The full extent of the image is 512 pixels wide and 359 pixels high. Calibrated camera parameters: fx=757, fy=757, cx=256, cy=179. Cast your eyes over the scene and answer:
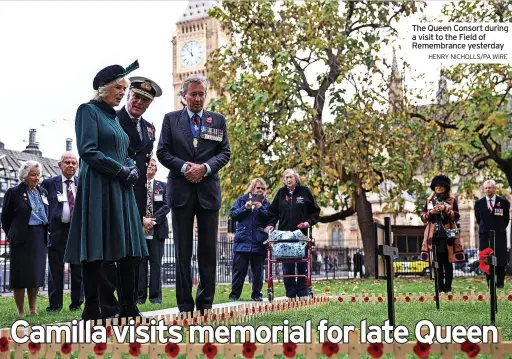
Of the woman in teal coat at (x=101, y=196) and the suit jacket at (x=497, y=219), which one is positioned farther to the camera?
the suit jacket at (x=497, y=219)

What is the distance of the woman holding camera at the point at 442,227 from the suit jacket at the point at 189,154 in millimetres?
5340

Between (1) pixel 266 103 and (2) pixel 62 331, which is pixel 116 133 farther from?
(1) pixel 266 103

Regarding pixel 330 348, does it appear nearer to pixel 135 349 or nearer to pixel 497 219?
pixel 135 349

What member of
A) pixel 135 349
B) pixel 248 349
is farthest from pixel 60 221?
pixel 248 349

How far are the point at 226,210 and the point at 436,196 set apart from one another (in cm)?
1135

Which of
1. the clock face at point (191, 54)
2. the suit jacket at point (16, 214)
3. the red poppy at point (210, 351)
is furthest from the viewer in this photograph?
the clock face at point (191, 54)

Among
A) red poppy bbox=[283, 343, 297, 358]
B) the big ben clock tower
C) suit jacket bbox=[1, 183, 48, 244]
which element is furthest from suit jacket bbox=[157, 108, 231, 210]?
the big ben clock tower

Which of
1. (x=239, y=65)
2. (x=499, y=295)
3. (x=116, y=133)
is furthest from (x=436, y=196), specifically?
(x=239, y=65)

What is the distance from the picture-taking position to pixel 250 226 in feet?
39.5

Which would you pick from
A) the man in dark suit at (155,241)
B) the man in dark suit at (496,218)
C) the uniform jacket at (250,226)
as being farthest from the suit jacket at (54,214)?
the man in dark suit at (496,218)

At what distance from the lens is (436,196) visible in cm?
1196

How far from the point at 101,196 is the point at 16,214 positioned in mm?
3651

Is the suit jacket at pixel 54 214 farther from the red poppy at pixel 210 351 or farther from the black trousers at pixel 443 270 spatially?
the red poppy at pixel 210 351

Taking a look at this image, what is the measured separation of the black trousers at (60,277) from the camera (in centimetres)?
959
